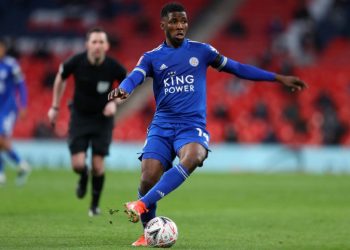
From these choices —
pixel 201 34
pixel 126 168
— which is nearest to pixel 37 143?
pixel 126 168

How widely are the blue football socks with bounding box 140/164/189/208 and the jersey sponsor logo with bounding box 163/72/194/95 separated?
2.62 feet

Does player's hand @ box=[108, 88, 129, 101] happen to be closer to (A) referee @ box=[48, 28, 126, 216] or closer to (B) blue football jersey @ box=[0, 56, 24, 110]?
(A) referee @ box=[48, 28, 126, 216]

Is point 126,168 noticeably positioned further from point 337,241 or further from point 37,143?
point 337,241

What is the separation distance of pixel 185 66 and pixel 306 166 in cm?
1637

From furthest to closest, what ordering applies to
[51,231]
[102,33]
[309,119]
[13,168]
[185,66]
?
1. [309,119]
2. [13,168]
3. [102,33]
4. [51,231]
5. [185,66]

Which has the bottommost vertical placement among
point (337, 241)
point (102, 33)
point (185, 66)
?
point (337, 241)

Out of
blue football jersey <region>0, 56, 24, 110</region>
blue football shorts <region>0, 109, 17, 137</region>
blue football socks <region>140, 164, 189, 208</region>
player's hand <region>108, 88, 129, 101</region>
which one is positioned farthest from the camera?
blue football shorts <region>0, 109, 17, 137</region>

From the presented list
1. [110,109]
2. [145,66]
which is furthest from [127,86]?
[110,109]

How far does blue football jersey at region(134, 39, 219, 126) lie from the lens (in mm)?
8266

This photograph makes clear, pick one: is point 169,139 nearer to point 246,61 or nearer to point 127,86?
point 127,86

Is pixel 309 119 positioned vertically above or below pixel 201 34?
below

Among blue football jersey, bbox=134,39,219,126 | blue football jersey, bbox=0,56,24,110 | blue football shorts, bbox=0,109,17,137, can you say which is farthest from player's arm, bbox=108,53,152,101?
blue football shorts, bbox=0,109,17,137

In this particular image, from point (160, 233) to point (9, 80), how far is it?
9.96 m

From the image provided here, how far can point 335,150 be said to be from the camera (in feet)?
78.5
